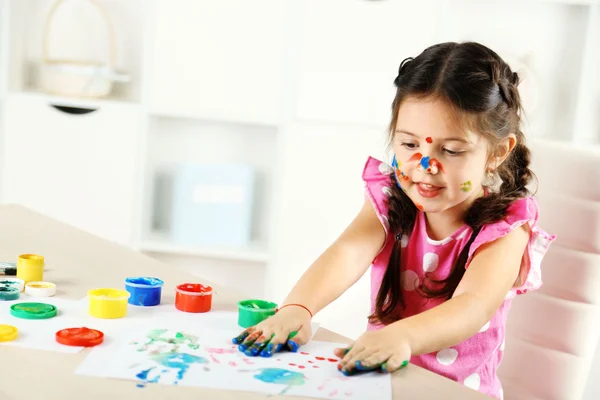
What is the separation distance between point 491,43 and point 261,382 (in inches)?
79.4

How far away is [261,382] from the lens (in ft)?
2.54

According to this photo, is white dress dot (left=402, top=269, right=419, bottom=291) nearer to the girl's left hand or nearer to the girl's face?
the girl's face

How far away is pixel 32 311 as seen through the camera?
0.91m

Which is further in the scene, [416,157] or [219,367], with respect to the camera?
[416,157]

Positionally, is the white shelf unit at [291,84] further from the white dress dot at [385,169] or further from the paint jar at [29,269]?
the paint jar at [29,269]

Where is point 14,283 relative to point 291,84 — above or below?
below

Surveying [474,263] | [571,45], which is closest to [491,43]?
[571,45]

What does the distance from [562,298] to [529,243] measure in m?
0.11

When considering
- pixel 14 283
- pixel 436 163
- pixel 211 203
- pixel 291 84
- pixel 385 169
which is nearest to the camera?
pixel 14 283

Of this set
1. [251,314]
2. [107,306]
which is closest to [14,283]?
[107,306]

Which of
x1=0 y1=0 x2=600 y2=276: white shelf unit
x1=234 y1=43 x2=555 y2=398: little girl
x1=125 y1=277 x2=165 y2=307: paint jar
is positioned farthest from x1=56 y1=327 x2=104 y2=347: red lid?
x1=0 y1=0 x2=600 y2=276: white shelf unit

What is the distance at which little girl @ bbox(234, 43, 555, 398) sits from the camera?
113cm

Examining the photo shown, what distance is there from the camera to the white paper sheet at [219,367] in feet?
2.50

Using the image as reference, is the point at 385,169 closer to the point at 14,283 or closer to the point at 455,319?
the point at 455,319
